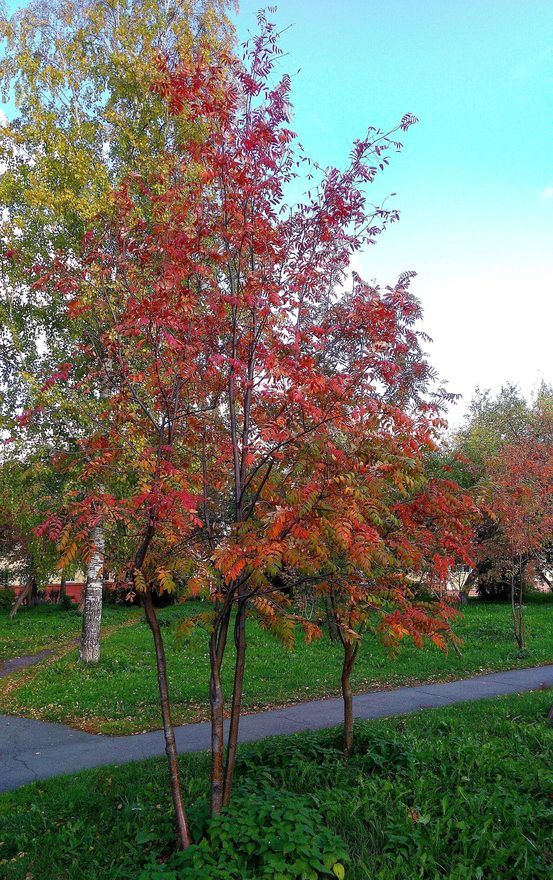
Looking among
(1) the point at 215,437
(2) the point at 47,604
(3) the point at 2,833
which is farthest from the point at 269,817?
(2) the point at 47,604

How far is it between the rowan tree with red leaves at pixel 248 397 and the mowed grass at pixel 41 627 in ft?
43.2

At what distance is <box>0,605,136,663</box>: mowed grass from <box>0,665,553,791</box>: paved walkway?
8472 millimetres

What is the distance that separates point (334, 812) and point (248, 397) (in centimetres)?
305

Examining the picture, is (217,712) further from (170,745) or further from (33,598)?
(33,598)

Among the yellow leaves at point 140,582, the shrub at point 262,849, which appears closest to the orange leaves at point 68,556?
the yellow leaves at point 140,582

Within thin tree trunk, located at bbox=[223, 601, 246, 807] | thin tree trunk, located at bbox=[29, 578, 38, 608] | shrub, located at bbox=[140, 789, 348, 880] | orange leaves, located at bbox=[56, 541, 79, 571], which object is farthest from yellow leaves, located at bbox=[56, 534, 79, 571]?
thin tree trunk, located at bbox=[29, 578, 38, 608]

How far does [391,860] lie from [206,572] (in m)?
2.17

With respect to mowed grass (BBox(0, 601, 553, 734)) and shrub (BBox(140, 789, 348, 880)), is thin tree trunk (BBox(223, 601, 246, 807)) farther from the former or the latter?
mowed grass (BBox(0, 601, 553, 734))

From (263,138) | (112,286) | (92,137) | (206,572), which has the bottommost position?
(206,572)

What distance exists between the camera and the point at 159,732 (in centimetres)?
815

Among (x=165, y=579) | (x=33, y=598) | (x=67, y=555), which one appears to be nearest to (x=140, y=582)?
(x=165, y=579)

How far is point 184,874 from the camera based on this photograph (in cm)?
371

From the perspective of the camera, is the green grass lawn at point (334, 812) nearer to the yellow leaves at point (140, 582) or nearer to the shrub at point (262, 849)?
the shrub at point (262, 849)

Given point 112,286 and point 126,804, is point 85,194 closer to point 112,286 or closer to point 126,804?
point 112,286
